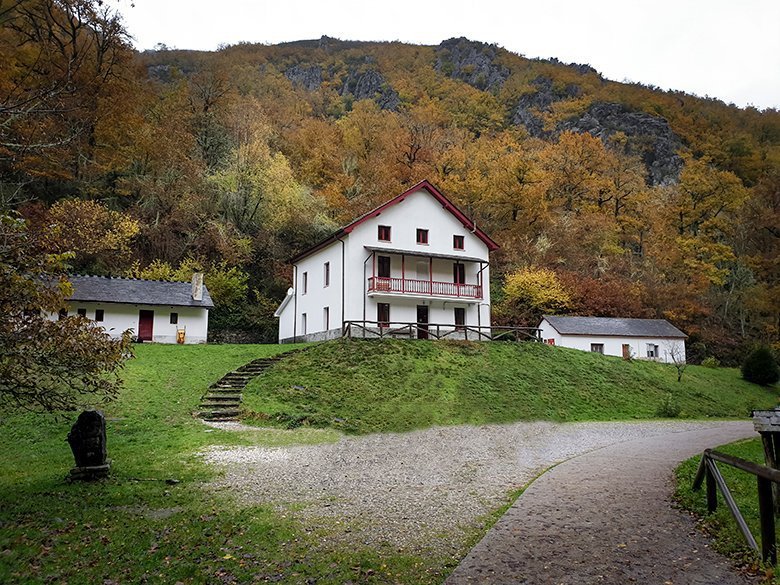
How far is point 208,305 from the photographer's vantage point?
32.0m

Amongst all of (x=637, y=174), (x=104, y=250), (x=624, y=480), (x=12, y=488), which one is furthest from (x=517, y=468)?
(x=637, y=174)

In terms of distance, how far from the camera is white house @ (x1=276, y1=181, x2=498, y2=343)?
30.2m

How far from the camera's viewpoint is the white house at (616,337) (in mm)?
37062

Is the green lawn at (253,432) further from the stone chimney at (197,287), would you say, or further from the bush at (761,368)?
the stone chimney at (197,287)

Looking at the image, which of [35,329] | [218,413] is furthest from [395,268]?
[35,329]

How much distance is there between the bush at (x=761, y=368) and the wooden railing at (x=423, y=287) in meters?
19.1

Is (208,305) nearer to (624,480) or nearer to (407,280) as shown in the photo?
(407,280)

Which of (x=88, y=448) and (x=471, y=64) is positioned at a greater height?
(x=471, y=64)

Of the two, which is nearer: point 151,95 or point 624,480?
point 624,480

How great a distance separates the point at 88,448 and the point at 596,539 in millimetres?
8960

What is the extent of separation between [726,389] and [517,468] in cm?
2594

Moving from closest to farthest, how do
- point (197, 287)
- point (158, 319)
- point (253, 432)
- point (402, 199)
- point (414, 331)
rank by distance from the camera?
point (253, 432)
point (414, 331)
point (158, 319)
point (402, 199)
point (197, 287)

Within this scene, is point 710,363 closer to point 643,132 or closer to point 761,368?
point 761,368

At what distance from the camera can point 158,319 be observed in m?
31.4
